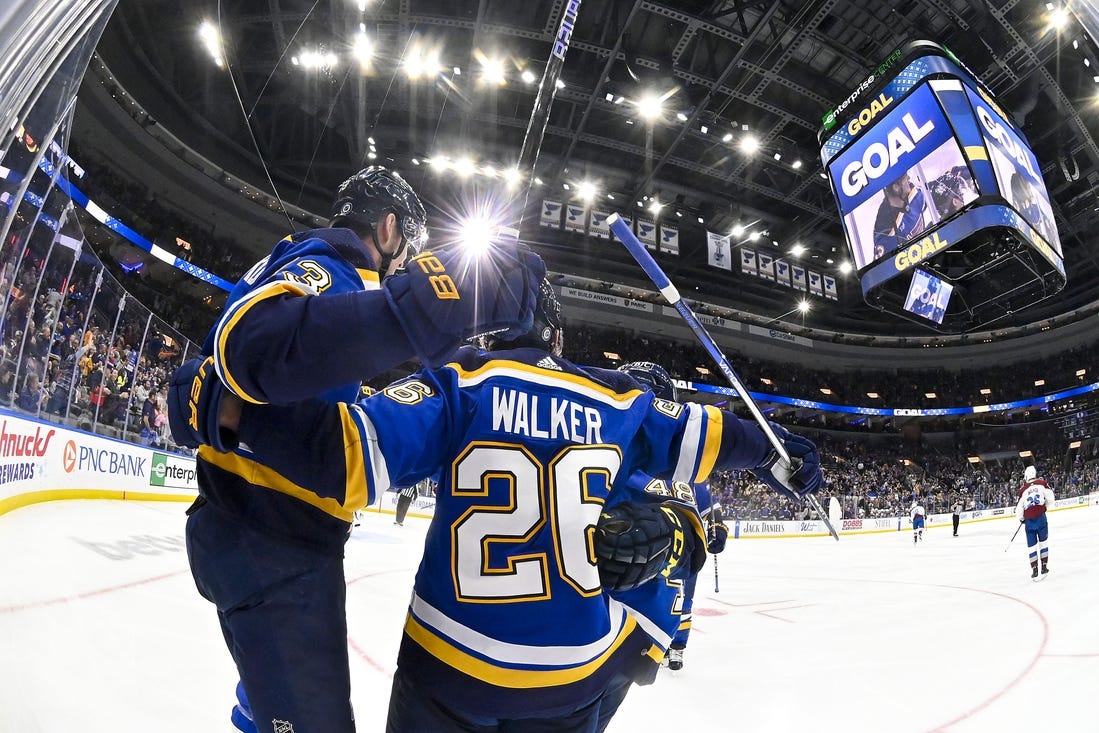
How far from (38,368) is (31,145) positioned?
10.8ft

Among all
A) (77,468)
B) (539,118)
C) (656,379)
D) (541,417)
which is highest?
(539,118)

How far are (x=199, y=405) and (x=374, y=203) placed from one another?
627mm

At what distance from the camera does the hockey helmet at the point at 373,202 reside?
1.19m

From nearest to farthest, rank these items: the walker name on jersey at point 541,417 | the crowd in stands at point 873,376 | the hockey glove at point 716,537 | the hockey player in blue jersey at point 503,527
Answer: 1. the hockey player in blue jersey at point 503,527
2. the walker name on jersey at point 541,417
3. the hockey glove at point 716,537
4. the crowd in stands at point 873,376

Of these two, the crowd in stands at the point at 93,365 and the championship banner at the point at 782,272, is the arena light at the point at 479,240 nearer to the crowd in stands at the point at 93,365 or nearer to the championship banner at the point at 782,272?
the crowd in stands at the point at 93,365

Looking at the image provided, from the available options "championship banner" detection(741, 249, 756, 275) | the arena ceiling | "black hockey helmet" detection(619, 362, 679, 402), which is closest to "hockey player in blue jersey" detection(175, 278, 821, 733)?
the arena ceiling

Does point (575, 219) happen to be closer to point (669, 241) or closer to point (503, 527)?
point (669, 241)

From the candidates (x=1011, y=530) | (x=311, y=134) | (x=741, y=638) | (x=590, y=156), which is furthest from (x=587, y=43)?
(x=1011, y=530)

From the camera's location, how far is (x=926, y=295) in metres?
7.90

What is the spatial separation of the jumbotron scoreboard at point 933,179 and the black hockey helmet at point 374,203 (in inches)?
255

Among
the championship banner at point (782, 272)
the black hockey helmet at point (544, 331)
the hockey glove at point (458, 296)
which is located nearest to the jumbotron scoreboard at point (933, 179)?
the black hockey helmet at point (544, 331)

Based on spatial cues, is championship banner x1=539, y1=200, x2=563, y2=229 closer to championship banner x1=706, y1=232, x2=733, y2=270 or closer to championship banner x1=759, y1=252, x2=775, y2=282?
championship banner x1=706, y1=232, x2=733, y2=270

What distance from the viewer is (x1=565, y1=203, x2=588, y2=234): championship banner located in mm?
14805

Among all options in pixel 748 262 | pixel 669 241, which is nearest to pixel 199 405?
pixel 669 241
